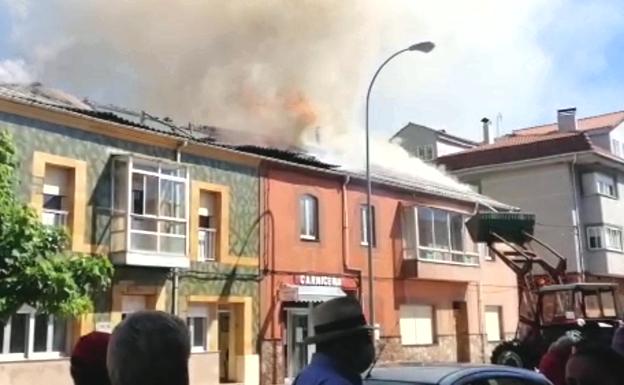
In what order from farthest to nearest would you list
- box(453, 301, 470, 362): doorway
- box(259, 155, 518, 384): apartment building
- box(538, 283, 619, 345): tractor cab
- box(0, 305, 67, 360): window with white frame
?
box(453, 301, 470, 362): doorway < box(259, 155, 518, 384): apartment building < box(538, 283, 619, 345): tractor cab < box(0, 305, 67, 360): window with white frame

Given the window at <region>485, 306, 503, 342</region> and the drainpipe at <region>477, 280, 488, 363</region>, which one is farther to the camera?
the window at <region>485, 306, 503, 342</region>

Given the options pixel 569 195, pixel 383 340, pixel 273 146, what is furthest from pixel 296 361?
pixel 569 195

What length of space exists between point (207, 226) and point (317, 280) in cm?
437

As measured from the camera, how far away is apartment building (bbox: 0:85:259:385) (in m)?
18.7

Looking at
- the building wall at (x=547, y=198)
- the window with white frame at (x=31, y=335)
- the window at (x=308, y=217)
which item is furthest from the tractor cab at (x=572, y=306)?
the building wall at (x=547, y=198)

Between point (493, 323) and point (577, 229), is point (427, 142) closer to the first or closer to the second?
point (577, 229)

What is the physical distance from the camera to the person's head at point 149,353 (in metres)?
2.46

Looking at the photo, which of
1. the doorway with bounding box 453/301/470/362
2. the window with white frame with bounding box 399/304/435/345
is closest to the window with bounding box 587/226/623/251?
the doorway with bounding box 453/301/470/362

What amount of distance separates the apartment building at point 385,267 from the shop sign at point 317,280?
0.03 m

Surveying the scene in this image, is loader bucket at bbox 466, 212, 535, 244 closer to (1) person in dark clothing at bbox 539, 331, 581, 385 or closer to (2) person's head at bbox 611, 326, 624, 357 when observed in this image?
(1) person in dark clothing at bbox 539, 331, 581, 385

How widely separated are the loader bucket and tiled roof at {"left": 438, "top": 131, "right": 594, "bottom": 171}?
15.7m

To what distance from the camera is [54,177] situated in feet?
64.1

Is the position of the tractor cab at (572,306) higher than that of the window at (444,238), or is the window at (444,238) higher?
the window at (444,238)

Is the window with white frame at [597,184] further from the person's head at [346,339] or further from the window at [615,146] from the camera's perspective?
the person's head at [346,339]
